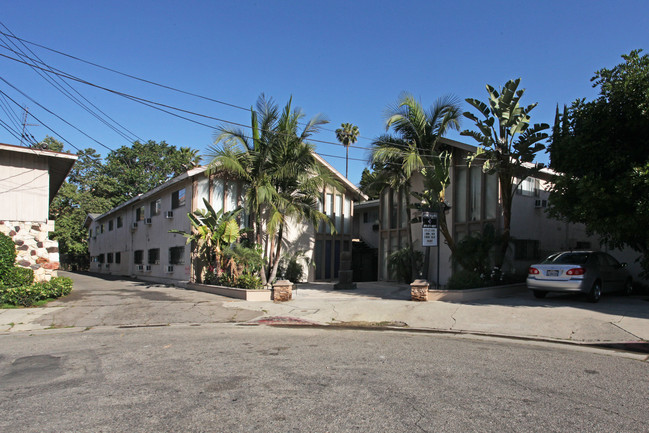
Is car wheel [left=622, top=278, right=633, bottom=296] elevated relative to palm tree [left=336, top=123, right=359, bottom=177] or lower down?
lower down

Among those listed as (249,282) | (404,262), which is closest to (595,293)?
(404,262)

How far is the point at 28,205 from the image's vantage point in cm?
1476

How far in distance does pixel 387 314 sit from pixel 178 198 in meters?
13.2

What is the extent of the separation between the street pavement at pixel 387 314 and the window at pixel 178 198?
255 inches

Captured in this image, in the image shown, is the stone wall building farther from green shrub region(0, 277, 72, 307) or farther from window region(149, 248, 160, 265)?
window region(149, 248, 160, 265)

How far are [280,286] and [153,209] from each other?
13.1 m

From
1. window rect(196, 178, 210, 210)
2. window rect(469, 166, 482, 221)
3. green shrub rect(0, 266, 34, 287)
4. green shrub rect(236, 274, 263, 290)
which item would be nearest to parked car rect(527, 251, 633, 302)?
Result: window rect(469, 166, 482, 221)

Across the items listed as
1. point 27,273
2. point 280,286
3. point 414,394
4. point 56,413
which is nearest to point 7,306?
point 27,273

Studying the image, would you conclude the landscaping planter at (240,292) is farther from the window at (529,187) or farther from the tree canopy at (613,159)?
the window at (529,187)

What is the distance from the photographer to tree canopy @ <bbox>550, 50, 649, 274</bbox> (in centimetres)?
1081

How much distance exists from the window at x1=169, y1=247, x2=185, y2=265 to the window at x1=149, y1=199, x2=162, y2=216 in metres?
2.90

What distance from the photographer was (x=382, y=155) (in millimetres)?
16953

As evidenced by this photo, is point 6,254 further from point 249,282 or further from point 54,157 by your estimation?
point 249,282

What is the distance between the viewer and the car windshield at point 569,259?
1281 cm
